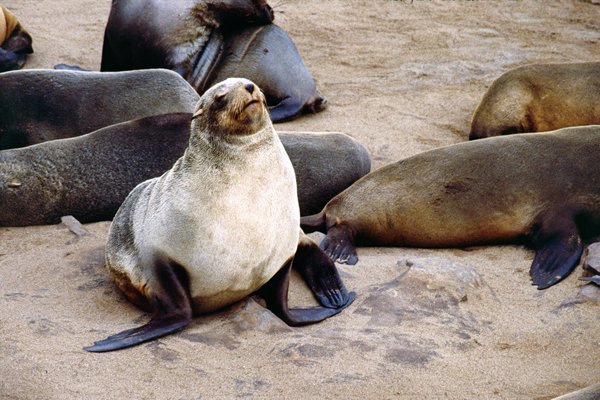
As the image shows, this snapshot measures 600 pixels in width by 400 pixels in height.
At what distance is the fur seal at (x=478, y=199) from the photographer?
17.8 ft

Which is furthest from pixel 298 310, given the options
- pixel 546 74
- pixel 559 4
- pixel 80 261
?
pixel 559 4

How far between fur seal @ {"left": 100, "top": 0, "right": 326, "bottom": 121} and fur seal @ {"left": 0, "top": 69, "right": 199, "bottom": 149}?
1.08 m

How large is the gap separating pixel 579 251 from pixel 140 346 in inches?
92.4

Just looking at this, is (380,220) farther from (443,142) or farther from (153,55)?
(153,55)

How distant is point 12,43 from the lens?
8.45 m

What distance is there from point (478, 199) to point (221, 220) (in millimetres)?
1952

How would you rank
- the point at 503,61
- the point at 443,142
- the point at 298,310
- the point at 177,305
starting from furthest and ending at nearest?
the point at 503,61 < the point at 443,142 < the point at 298,310 < the point at 177,305

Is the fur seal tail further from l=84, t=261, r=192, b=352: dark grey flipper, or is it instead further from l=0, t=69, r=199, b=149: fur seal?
l=84, t=261, r=192, b=352: dark grey flipper

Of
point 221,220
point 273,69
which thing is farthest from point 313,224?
point 273,69

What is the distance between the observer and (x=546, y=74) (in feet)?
24.5

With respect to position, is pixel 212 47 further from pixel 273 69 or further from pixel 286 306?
pixel 286 306

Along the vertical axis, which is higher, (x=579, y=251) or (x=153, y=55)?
(x=579, y=251)

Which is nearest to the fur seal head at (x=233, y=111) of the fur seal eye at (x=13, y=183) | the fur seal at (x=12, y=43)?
the fur seal eye at (x=13, y=183)

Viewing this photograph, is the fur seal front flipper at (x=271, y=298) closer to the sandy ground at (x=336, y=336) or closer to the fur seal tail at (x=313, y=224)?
the sandy ground at (x=336, y=336)
